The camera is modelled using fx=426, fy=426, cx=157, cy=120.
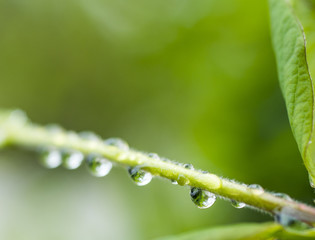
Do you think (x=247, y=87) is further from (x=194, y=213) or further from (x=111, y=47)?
(x=111, y=47)

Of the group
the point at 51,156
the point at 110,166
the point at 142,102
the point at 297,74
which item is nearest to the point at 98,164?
the point at 110,166

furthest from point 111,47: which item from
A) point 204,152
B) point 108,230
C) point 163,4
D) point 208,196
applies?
point 208,196

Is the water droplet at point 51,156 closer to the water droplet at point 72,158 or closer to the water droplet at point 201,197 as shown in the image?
the water droplet at point 72,158

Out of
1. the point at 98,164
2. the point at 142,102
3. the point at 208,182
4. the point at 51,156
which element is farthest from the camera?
the point at 142,102

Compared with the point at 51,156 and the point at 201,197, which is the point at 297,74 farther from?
the point at 51,156

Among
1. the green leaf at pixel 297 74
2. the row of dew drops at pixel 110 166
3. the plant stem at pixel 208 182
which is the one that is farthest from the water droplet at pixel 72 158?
the green leaf at pixel 297 74

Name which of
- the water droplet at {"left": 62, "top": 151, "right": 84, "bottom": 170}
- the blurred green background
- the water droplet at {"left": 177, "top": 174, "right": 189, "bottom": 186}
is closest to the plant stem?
the water droplet at {"left": 177, "top": 174, "right": 189, "bottom": 186}
